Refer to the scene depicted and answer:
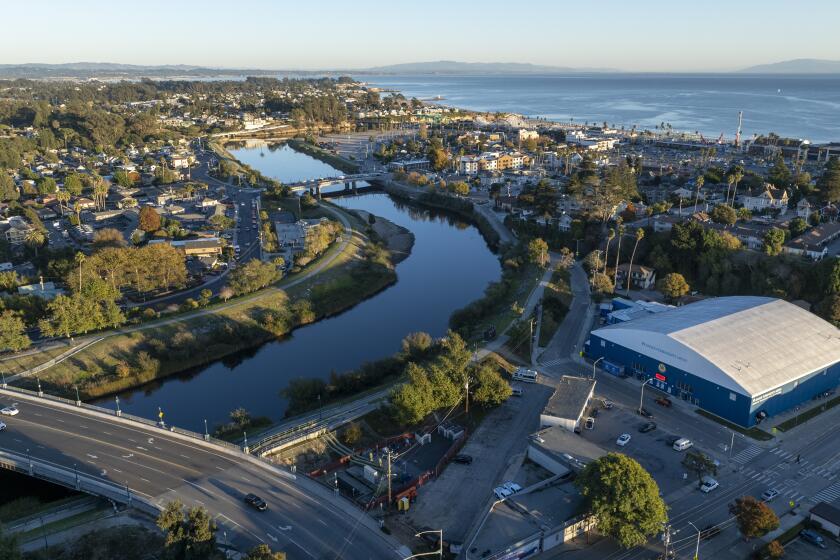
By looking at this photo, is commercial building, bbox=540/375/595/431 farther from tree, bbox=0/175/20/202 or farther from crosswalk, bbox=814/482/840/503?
tree, bbox=0/175/20/202

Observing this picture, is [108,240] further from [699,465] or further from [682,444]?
[699,465]

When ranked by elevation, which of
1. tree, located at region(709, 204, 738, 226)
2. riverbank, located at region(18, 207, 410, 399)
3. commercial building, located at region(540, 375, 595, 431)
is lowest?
riverbank, located at region(18, 207, 410, 399)

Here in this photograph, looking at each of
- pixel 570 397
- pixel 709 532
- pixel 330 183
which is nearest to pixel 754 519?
pixel 709 532

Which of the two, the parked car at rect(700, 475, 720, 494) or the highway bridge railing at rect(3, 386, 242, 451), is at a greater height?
the highway bridge railing at rect(3, 386, 242, 451)

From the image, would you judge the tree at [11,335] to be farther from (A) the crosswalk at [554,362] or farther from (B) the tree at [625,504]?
(B) the tree at [625,504]

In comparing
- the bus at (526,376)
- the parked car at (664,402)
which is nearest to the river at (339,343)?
the bus at (526,376)

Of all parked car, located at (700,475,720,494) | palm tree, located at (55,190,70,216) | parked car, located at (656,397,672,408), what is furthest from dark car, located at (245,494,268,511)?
palm tree, located at (55,190,70,216)
